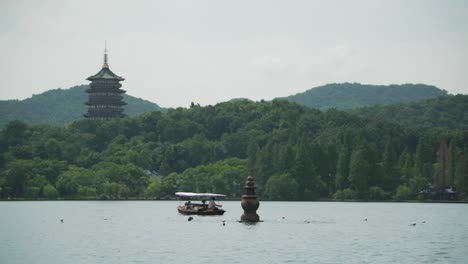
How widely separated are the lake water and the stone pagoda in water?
889mm

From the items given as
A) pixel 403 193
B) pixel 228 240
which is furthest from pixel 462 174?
pixel 228 240

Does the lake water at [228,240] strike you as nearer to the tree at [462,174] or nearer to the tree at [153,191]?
the tree at [462,174]

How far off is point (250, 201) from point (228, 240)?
9074mm

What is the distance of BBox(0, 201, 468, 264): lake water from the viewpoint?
55.0m

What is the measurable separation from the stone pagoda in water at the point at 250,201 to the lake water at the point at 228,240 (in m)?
0.89

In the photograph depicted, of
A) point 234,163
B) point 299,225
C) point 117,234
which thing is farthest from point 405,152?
point 117,234

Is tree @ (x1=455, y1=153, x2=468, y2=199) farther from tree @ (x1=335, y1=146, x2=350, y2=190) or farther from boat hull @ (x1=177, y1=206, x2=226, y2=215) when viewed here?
boat hull @ (x1=177, y1=206, x2=226, y2=215)

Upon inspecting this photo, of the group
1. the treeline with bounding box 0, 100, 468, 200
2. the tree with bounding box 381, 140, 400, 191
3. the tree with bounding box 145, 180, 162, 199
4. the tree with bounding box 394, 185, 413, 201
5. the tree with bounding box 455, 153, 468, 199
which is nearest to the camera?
the tree with bounding box 455, 153, 468, 199

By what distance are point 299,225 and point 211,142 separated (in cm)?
11520

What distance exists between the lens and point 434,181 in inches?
5846

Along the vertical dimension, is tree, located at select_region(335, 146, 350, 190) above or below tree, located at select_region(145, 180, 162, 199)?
A: above

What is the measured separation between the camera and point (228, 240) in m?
66.3

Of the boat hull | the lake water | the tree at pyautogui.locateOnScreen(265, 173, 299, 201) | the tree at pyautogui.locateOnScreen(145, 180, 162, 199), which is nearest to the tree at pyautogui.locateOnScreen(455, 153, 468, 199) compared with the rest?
the tree at pyautogui.locateOnScreen(265, 173, 299, 201)

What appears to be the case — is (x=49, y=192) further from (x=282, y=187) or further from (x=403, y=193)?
(x=403, y=193)
